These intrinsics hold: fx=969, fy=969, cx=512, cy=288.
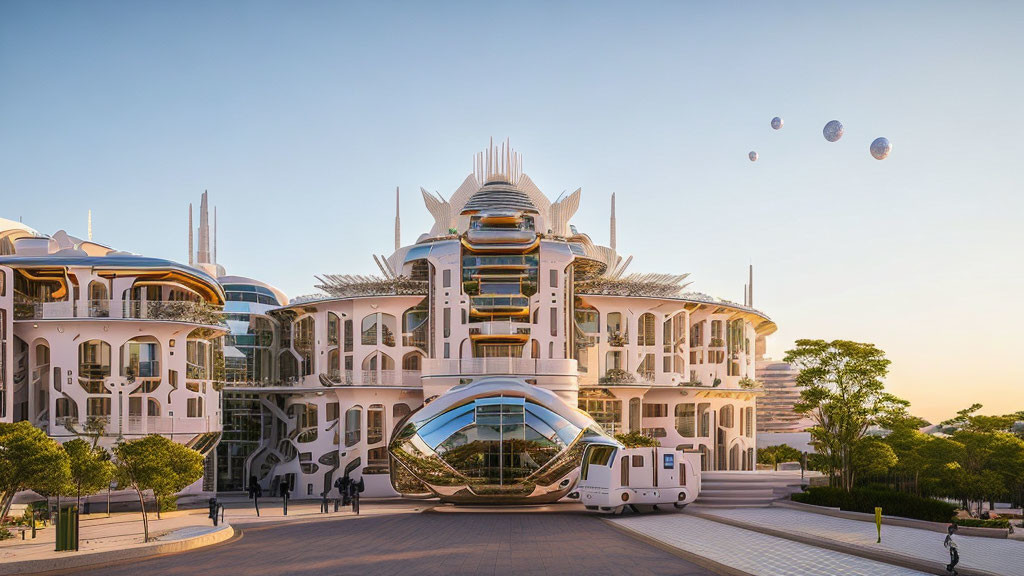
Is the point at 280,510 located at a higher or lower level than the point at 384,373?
lower

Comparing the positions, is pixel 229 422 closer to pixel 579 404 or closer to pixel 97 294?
pixel 97 294

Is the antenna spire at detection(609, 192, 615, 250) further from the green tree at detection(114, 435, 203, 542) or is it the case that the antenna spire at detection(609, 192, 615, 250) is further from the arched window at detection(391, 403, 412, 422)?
the green tree at detection(114, 435, 203, 542)

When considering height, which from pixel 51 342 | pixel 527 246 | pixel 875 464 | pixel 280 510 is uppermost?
pixel 527 246

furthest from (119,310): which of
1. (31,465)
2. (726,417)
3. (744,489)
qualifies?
(726,417)

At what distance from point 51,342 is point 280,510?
15.0m

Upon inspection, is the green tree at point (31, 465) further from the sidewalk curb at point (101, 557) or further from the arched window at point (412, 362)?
the arched window at point (412, 362)

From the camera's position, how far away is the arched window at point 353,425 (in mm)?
61281

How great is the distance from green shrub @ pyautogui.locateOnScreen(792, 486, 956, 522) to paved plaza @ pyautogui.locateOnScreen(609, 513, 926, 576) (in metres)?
7.23

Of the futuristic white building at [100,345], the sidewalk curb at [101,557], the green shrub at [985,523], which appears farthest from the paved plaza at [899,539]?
the futuristic white building at [100,345]

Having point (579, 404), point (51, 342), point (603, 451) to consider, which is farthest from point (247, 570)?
point (579, 404)

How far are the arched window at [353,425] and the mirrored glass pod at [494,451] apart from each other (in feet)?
41.9

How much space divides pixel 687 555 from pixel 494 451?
1909 centimetres

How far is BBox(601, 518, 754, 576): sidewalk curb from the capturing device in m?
25.7

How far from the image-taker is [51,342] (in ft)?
166
